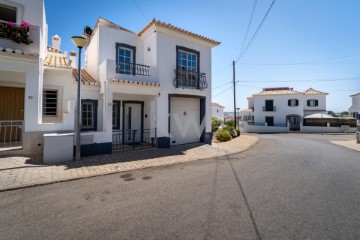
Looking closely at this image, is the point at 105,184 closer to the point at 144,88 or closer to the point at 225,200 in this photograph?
the point at 225,200

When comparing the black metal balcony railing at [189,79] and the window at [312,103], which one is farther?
the window at [312,103]

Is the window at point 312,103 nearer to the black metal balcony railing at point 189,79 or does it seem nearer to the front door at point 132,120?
the black metal balcony railing at point 189,79

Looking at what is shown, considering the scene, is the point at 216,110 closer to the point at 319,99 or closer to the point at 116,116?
the point at 319,99

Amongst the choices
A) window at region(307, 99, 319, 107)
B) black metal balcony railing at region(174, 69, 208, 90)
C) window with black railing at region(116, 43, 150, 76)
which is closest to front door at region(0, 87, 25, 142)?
window with black railing at region(116, 43, 150, 76)

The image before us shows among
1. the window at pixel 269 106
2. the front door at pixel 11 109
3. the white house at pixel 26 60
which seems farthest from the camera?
the window at pixel 269 106

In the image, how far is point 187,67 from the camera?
11859mm

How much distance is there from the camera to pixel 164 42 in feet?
34.9

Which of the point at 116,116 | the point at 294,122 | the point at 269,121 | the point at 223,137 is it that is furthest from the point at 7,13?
the point at 294,122

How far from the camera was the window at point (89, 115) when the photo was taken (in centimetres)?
1007

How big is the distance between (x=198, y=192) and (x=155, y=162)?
3.35 metres

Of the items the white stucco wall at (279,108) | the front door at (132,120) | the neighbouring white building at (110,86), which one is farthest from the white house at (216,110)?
the front door at (132,120)

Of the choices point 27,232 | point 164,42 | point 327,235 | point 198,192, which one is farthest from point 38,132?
point 327,235

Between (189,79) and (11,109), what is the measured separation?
963cm

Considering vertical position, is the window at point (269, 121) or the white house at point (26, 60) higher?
the white house at point (26, 60)
